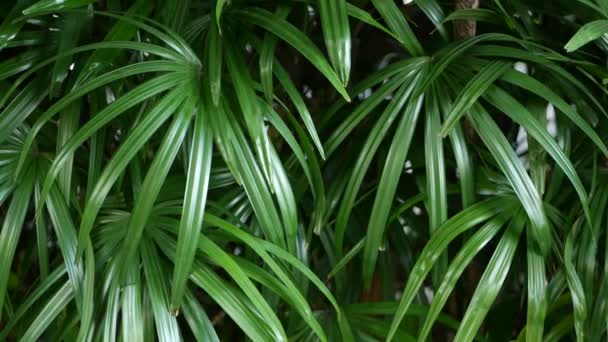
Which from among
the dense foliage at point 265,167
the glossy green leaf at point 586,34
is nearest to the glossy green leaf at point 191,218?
the dense foliage at point 265,167

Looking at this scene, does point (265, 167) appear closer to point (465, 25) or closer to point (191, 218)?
point (191, 218)

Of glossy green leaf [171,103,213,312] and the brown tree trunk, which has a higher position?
the brown tree trunk

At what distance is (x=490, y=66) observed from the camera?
850mm

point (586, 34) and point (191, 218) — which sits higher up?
point (586, 34)

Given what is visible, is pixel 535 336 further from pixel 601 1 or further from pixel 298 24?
pixel 298 24

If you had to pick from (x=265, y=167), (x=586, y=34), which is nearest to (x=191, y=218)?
(x=265, y=167)

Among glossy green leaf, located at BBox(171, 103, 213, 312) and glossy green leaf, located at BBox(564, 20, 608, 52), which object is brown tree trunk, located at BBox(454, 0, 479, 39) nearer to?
glossy green leaf, located at BBox(564, 20, 608, 52)

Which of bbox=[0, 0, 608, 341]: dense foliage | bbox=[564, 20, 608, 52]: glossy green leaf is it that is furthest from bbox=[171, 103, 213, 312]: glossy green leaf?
bbox=[564, 20, 608, 52]: glossy green leaf

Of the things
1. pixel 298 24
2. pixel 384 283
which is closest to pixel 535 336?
pixel 384 283

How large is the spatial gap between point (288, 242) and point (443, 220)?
7.2 inches

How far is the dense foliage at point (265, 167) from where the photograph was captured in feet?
2.53

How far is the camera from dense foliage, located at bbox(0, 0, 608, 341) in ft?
2.53

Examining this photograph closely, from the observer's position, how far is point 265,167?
2.52 ft

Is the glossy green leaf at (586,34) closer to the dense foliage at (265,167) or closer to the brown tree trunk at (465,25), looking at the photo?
the dense foliage at (265,167)
